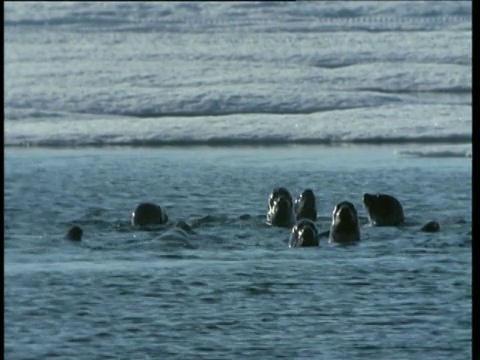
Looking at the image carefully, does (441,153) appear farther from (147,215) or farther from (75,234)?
(75,234)

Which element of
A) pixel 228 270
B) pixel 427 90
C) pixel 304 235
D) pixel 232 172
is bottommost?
pixel 228 270

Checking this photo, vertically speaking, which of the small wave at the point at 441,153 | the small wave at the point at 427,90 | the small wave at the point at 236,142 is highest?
the small wave at the point at 427,90

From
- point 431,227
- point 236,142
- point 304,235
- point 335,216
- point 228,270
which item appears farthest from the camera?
point 236,142

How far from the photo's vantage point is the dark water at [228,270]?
588 centimetres

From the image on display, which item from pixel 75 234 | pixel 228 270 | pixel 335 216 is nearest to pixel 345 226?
pixel 335 216

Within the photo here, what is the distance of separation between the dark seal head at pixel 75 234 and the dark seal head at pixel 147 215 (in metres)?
0.46

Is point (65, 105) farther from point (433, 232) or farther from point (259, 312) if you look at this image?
point (259, 312)

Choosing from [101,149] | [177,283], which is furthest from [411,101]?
[177,283]

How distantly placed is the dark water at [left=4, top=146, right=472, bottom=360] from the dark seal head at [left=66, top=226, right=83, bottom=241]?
5 cm

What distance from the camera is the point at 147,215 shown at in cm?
900

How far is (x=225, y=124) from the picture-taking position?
1388 centimetres

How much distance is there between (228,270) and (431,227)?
5.79 ft

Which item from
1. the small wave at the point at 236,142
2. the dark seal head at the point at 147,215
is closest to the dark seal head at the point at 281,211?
the dark seal head at the point at 147,215

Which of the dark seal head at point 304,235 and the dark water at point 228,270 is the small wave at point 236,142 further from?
the dark seal head at point 304,235
